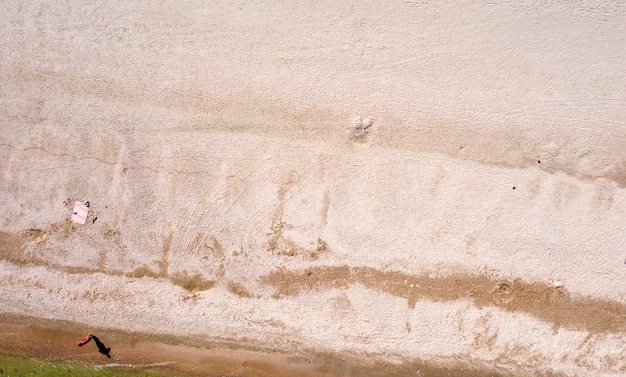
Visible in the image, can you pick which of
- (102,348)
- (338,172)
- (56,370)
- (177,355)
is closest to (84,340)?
(102,348)

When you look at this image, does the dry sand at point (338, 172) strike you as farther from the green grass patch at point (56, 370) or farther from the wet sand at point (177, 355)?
the green grass patch at point (56, 370)

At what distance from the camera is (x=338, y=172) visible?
4199 millimetres

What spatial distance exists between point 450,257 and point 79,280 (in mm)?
3833

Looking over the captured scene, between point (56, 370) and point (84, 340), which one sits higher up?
point (84, 340)

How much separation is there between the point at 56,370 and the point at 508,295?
15.5 ft

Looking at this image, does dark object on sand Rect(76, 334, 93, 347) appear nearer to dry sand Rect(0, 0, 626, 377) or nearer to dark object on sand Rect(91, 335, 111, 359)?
dark object on sand Rect(91, 335, 111, 359)

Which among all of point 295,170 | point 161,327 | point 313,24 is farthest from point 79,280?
point 313,24

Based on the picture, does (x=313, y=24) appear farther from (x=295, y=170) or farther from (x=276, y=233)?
(x=276, y=233)

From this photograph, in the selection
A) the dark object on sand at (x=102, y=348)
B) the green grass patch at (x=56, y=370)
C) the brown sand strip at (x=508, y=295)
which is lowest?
the green grass patch at (x=56, y=370)

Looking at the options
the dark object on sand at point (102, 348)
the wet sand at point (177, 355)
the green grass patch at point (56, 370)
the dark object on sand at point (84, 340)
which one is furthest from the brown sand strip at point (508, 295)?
the dark object on sand at point (84, 340)

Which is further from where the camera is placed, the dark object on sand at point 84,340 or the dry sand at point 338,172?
the dark object on sand at point 84,340

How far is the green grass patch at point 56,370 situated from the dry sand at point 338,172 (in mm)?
585

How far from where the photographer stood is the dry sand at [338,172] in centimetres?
415

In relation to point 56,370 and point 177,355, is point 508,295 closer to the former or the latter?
point 177,355
